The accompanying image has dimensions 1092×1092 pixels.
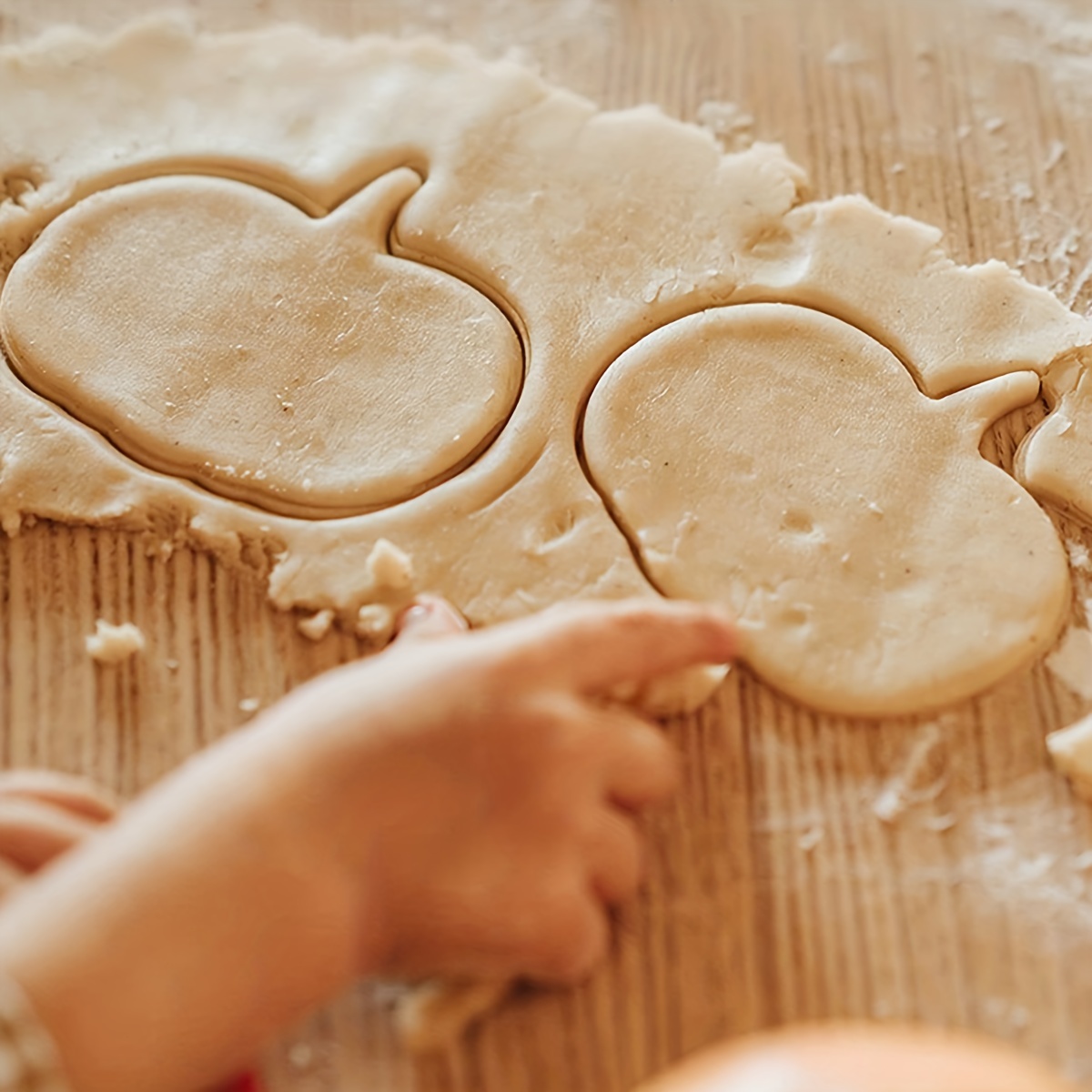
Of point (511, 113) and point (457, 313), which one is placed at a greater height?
point (511, 113)

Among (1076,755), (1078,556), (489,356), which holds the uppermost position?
(489,356)

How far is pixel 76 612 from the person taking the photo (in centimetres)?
91

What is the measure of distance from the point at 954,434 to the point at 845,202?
9.2 inches

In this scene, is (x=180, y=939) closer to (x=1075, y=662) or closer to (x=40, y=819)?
(x=40, y=819)

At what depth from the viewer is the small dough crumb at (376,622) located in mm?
878

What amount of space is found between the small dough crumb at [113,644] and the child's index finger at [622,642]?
0.29 meters

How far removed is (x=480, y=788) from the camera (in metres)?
0.71

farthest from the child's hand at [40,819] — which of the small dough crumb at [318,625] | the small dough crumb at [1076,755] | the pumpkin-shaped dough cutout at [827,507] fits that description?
the small dough crumb at [1076,755]

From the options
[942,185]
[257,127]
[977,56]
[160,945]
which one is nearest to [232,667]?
[160,945]

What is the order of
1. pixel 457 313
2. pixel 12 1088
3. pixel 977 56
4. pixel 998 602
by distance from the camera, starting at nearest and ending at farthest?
pixel 12 1088, pixel 998 602, pixel 457 313, pixel 977 56

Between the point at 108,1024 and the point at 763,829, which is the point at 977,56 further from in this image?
the point at 108,1024

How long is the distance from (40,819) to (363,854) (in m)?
0.20

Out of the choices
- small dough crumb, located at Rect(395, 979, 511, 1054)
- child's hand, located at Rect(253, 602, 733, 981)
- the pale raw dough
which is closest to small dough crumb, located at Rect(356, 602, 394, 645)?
the pale raw dough

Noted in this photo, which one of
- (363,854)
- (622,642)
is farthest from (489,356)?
(363,854)
